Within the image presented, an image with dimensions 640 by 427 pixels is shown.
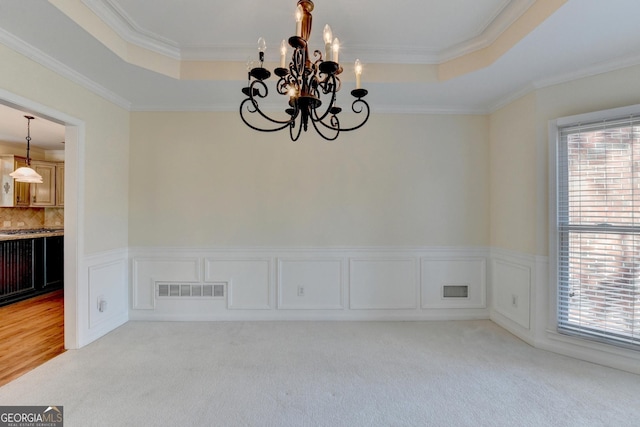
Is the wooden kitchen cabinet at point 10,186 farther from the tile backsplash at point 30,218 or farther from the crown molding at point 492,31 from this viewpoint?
the crown molding at point 492,31

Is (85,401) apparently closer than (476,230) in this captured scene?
Yes

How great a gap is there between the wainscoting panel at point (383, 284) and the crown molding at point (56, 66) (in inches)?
129

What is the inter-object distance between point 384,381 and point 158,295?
9.02ft

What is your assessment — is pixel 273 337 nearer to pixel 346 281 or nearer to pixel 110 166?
pixel 346 281

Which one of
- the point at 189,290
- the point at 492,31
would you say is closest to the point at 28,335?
the point at 189,290

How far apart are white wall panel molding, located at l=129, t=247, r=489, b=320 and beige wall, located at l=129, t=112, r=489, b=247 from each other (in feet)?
0.50

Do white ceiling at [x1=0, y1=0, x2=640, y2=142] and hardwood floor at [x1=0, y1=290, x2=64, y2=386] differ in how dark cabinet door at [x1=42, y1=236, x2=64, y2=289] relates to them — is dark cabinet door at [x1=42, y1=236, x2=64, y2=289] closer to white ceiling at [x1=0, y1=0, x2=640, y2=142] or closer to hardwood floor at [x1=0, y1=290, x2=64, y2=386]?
hardwood floor at [x1=0, y1=290, x2=64, y2=386]

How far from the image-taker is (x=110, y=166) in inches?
125

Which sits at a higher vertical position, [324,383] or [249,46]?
[249,46]

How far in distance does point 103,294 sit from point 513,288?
14.6 feet

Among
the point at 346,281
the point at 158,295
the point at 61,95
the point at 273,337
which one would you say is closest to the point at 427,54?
the point at 346,281

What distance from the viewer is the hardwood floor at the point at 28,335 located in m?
2.45

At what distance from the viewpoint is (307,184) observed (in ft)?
11.4

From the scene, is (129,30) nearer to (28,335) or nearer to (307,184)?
(307,184)
